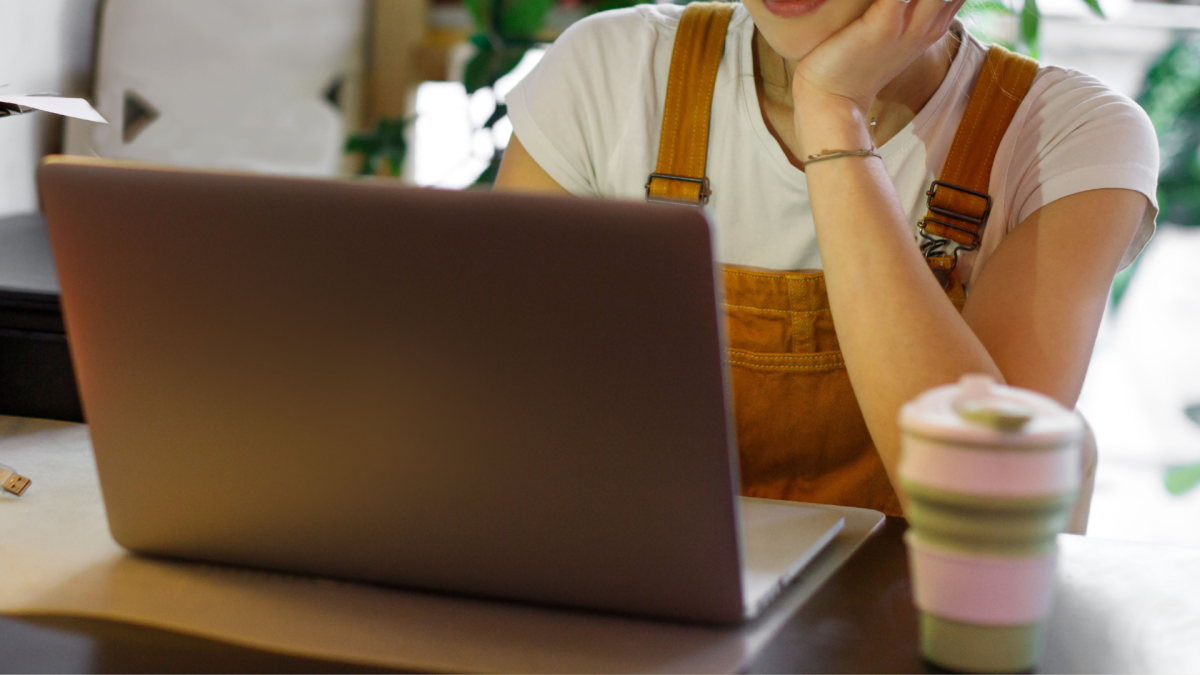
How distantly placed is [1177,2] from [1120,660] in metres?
2.14

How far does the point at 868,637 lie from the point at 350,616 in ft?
0.85

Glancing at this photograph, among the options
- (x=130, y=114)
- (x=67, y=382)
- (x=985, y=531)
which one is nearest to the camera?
(x=985, y=531)

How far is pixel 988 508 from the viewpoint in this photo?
40cm

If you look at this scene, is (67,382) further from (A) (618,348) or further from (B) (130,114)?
(B) (130,114)

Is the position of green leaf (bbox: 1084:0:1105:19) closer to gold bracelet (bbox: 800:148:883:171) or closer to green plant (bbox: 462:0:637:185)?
green plant (bbox: 462:0:637:185)

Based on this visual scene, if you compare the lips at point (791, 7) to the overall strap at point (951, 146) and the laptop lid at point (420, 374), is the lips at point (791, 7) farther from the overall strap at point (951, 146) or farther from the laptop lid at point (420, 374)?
the laptop lid at point (420, 374)

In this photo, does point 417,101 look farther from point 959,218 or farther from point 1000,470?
point 1000,470

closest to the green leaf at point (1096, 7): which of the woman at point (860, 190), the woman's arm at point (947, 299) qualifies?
the woman at point (860, 190)

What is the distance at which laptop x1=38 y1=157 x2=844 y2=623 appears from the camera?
1.44 feet

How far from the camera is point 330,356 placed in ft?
1.57

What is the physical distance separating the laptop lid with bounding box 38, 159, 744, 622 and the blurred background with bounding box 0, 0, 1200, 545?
2.71 feet

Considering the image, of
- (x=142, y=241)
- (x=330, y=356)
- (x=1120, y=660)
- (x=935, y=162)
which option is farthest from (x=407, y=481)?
(x=935, y=162)

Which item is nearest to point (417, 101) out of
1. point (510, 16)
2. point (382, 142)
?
Answer: point (382, 142)

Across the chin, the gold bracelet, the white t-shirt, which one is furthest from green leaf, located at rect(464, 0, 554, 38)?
the gold bracelet
